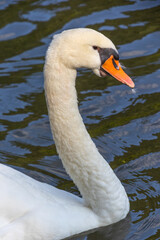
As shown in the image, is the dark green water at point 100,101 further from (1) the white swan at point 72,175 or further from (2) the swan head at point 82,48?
(2) the swan head at point 82,48

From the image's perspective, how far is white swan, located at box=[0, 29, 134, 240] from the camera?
196 inches

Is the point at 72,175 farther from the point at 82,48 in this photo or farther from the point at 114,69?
the point at 82,48

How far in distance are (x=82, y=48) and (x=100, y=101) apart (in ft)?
11.1

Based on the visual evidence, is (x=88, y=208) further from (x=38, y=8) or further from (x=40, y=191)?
(x=38, y=8)

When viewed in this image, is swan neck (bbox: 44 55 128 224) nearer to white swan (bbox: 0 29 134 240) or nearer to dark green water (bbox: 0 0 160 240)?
white swan (bbox: 0 29 134 240)

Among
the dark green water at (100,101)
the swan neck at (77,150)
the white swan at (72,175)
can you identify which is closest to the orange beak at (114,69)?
the white swan at (72,175)

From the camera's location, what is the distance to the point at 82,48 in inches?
196

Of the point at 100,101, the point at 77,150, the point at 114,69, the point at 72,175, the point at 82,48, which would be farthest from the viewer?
the point at 100,101

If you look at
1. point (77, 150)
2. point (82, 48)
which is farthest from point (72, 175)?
point (82, 48)

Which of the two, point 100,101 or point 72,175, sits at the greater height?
point 72,175

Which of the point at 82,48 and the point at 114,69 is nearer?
the point at 82,48

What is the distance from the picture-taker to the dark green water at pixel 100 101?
255 inches

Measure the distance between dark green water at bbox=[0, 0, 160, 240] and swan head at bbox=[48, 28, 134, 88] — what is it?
1.68 metres

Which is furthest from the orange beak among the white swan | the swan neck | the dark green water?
the dark green water
